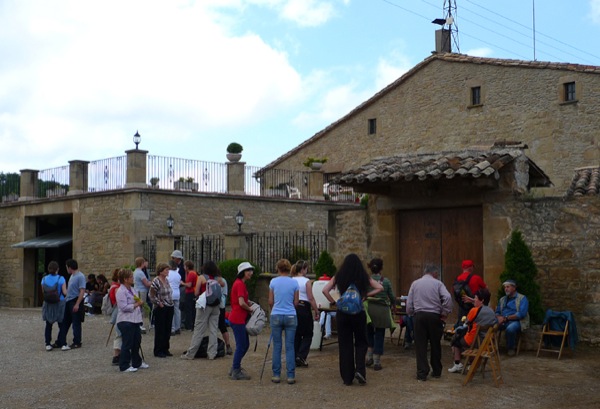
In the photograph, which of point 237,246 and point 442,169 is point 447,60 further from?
point 442,169

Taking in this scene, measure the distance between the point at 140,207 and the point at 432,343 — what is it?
13195 millimetres

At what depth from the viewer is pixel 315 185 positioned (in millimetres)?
25219

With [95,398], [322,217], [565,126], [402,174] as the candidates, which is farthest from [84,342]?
[565,126]

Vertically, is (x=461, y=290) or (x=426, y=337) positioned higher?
(x=461, y=290)

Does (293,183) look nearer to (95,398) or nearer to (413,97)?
(413,97)

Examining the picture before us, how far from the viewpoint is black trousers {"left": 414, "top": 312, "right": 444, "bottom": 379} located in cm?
871

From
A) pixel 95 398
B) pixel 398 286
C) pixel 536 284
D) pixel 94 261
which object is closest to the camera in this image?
pixel 95 398

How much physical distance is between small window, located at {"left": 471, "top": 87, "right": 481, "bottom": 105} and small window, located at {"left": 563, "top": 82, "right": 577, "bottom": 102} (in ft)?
10.9

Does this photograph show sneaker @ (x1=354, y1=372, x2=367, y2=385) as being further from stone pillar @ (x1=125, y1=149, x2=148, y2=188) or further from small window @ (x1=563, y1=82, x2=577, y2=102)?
small window @ (x1=563, y1=82, x2=577, y2=102)

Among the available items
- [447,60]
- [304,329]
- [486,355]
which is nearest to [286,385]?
[304,329]

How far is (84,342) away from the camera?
515 inches

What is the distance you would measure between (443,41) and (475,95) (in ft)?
16.9

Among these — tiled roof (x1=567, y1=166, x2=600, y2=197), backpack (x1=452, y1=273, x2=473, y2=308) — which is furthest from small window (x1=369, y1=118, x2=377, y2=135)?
backpack (x1=452, y1=273, x2=473, y2=308)

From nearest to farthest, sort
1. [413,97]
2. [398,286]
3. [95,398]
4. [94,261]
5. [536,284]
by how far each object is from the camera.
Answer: [95,398] → [536,284] → [398,286] → [94,261] → [413,97]
